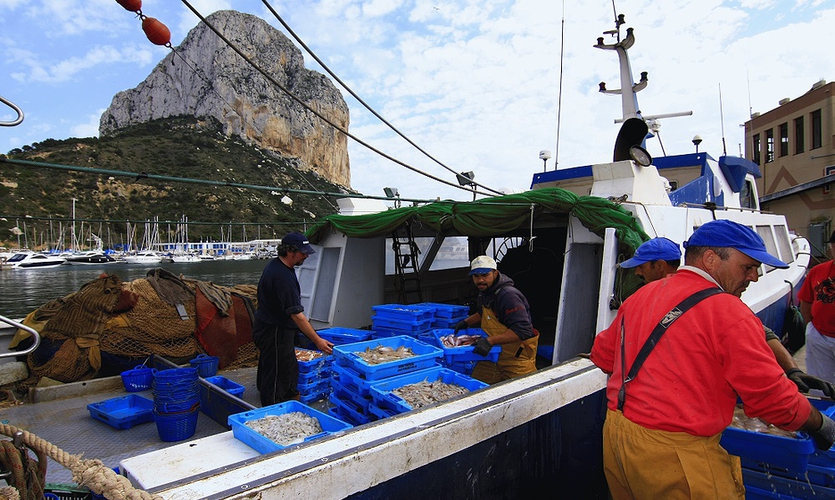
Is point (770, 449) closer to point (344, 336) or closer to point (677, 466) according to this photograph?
point (677, 466)

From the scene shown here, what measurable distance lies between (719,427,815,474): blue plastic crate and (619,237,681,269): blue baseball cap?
1283 mm

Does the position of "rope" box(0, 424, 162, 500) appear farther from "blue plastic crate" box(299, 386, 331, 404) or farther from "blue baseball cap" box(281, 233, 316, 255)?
"blue plastic crate" box(299, 386, 331, 404)

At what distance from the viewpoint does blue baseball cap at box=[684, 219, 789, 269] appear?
6.52 ft

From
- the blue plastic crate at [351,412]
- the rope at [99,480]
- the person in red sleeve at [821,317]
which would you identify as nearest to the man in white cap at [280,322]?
the blue plastic crate at [351,412]

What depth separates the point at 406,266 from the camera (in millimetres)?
8273

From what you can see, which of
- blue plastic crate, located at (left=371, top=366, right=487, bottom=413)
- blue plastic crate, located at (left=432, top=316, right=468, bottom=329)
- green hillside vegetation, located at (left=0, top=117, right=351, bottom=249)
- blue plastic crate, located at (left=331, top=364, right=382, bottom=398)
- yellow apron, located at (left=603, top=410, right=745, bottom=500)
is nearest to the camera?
yellow apron, located at (left=603, top=410, right=745, bottom=500)

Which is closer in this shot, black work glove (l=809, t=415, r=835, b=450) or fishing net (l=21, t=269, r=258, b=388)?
black work glove (l=809, t=415, r=835, b=450)

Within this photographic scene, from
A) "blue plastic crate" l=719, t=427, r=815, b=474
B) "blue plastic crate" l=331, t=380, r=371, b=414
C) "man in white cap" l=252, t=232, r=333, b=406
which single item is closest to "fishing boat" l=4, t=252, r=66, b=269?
"man in white cap" l=252, t=232, r=333, b=406

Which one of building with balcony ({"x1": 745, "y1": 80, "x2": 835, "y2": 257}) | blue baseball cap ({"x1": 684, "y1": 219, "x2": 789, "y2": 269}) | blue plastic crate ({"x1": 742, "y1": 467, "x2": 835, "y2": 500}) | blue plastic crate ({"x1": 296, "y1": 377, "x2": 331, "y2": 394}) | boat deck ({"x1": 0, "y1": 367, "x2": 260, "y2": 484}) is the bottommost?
boat deck ({"x1": 0, "y1": 367, "x2": 260, "y2": 484})

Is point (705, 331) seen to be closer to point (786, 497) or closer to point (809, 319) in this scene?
point (786, 497)

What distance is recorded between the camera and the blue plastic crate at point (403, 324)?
17.6 ft

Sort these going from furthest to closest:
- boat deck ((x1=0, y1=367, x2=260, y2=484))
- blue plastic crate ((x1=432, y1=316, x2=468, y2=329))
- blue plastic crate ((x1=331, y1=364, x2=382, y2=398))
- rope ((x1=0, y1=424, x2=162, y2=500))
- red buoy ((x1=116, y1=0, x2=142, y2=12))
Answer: blue plastic crate ((x1=432, y1=316, x2=468, y2=329)) → boat deck ((x1=0, y1=367, x2=260, y2=484)) → blue plastic crate ((x1=331, y1=364, x2=382, y2=398)) → red buoy ((x1=116, y1=0, x2=142, y2=12)) → rope ((x1=0, y1=424, x2=162, y2=500))

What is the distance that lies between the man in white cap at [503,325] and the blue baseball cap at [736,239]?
225 cm

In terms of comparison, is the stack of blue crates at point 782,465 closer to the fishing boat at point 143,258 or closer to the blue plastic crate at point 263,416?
the blue plastic crate at point 263,416
